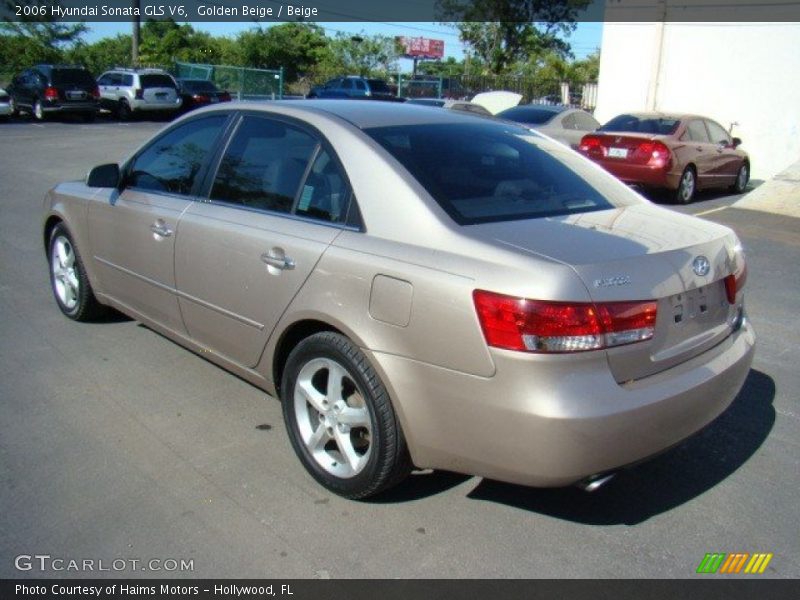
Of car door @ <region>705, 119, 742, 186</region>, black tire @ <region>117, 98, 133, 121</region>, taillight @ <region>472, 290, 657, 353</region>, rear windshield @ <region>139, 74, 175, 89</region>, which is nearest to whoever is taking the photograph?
taillight @ <region>472, 290, 657, 353</region>

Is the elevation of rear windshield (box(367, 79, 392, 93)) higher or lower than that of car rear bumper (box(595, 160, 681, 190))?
higher

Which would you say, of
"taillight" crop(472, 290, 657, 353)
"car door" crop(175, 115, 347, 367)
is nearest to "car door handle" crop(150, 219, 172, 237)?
"car door" crop(175, 115, 347, 367)

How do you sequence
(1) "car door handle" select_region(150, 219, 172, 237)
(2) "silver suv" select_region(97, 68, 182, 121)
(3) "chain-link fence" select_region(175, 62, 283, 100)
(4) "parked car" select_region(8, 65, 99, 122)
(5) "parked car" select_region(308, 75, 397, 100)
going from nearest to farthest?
(1) "car door handle" select_region(150, 219, 172, 237)
(4) "parked car" select_region(8, 65, 99, 122)
(2) "silver suv" select_region(97, 68, 182, 121)
(5) "parked car" select_region(308, 75, 397, 100)
(3) "chain-link fence" select_region(175, 62, 283, 100)

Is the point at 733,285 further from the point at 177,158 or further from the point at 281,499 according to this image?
the point at 177,158

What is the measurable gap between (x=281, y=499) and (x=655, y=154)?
34.0 feet

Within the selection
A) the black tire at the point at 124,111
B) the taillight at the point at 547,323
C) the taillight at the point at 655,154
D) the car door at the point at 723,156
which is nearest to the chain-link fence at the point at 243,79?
the black tire at the point at 124,111

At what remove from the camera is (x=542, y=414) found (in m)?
2.67

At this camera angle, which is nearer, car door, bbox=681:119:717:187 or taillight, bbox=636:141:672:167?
taillight, bbox=636:141:672:167

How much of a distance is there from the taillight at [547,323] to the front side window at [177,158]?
224 centimetres

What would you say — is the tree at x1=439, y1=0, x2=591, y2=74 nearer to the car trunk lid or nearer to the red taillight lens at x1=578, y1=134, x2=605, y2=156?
the red taillight lens at x1=578, y1=134, x2=605, y2=156

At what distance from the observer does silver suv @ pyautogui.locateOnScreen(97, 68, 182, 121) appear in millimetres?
29141

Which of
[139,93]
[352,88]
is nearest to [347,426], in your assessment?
[139,93]

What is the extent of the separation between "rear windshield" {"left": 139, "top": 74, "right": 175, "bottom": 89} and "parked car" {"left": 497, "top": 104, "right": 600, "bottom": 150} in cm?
1859
